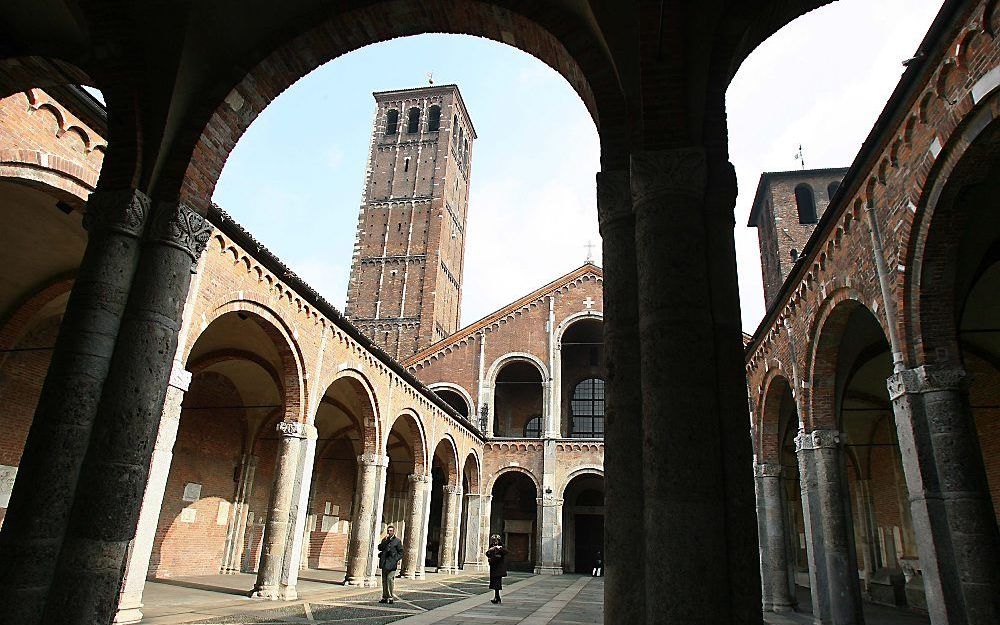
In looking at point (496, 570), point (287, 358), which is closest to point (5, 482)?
point (287, 358)

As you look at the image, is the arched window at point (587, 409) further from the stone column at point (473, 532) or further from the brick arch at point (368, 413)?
the brick arch at point (368, 413)

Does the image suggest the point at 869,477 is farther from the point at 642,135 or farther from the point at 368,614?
the point at 642,135

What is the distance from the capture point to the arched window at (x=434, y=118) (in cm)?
4072

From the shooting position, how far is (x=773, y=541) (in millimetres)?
13625

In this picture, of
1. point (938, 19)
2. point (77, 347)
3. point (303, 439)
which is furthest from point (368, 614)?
point (938, 19)

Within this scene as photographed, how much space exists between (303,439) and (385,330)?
2468cm

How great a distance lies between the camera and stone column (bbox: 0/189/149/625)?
136 inches

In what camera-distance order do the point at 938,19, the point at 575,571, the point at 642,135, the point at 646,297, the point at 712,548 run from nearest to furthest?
the point at 712,548
the point at 646,297
the point at 642,135
the point at 938,19
the point at 575,571

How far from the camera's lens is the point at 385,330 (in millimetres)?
36000

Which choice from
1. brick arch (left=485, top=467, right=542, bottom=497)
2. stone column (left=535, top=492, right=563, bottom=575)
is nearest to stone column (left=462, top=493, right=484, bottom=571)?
brick arch (left=485, top=467, right=542, bottom=497)

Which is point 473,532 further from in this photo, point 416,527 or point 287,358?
point 287,358

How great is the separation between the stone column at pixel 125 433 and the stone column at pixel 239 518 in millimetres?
14222

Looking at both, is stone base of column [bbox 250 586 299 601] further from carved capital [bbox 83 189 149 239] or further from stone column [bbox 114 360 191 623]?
carved capital [bbox 83 189 149 239]

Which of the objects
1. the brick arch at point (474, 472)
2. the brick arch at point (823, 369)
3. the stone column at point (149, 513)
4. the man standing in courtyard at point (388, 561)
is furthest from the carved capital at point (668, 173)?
the brick arch at point (474, 472)
